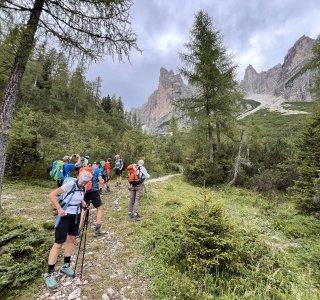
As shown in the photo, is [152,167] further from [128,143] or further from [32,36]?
[32,36]

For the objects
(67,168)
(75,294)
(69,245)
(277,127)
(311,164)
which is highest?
(277,127)

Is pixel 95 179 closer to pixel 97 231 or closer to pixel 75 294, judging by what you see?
pixel 97 231

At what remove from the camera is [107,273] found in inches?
175

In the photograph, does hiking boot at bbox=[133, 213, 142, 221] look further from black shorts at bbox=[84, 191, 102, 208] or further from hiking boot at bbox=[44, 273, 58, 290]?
hiking boot at bbox=[44, 273, 58, 290]

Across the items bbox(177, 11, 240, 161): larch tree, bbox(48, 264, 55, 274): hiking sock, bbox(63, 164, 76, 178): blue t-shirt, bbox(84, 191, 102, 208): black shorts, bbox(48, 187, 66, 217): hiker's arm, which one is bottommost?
bbox(48, 264, 55, 274): hiking sock

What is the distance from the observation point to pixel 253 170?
842 inches

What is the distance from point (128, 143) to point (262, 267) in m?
21.2

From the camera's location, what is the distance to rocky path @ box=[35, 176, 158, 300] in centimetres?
379

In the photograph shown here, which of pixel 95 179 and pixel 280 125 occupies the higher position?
pixel 280 125

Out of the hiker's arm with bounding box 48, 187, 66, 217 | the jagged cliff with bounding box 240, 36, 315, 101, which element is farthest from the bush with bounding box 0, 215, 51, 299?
the jagged cliff with bounding box 240, 36, 315, 101

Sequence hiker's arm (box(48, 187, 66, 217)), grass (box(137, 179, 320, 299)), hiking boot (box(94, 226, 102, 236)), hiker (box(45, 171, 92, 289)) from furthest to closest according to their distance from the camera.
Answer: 1. hiking boot (box(94, 226, 102, 236))
2. hiker (box(45, 171, 92, 289))
3. hiker's arm (box(48, 187, 66, 217))
4. grass (box(137, 179, 320, 299))

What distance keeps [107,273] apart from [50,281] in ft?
3.38

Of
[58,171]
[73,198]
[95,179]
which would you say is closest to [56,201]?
[73,198]

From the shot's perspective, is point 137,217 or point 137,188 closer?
point 137,217
